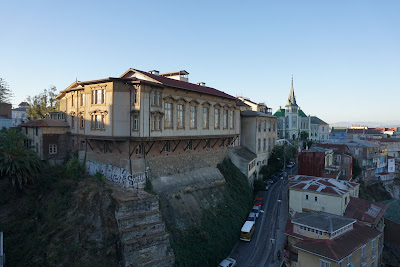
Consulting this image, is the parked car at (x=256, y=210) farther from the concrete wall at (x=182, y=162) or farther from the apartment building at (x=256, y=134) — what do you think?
the apartment building at (x=256, y=134)

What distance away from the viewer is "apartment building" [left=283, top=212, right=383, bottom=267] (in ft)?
78.4

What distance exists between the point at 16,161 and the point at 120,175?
1015 cm

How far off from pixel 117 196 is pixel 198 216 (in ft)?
31.2

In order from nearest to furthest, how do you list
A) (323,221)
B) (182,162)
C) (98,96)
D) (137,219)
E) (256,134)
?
(137,219), (323,221), (98,96), (182,162), (256,134)

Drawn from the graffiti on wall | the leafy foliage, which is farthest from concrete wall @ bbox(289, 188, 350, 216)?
the graffiti on wall

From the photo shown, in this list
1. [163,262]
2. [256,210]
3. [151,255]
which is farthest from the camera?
[256,210]

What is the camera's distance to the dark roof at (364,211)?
110ft

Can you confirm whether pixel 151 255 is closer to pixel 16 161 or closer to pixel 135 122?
pixel 135 122

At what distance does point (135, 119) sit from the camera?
1023 inches

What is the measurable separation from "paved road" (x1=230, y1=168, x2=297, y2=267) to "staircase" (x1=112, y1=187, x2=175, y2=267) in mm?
9219

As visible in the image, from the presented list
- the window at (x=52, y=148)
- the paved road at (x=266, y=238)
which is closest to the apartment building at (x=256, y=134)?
the paved road at (x=266, y=238)

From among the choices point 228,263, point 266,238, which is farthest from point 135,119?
point 266,238

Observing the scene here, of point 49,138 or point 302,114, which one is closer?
point 49,138

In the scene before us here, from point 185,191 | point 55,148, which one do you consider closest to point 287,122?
point 185,191
